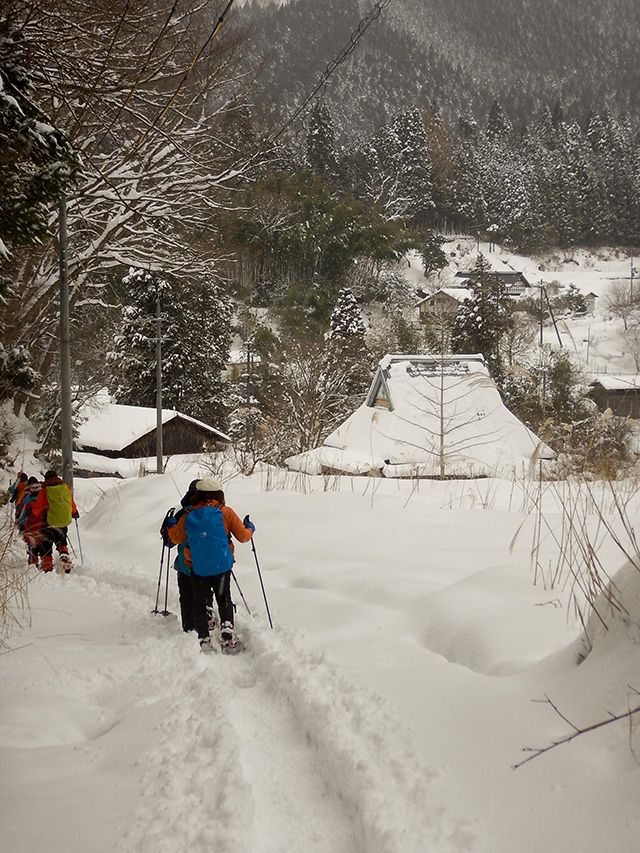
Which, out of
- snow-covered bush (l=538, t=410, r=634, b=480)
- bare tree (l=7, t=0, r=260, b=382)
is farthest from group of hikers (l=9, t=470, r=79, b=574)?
snow-covered bush (l=538, t=410, r=634, b=480)

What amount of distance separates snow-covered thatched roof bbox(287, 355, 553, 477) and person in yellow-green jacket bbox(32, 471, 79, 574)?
11.5m

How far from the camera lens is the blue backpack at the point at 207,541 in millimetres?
5188

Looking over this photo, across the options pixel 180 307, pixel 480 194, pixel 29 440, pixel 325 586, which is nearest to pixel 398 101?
pixel 480 194

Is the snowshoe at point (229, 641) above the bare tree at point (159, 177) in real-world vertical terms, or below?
below

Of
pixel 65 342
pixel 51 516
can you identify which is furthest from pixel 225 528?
pixel 65 342

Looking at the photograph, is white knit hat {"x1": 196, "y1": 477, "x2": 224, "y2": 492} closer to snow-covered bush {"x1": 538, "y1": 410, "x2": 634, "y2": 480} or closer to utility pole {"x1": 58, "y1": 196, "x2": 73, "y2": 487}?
snow-covered bush {"x1": 538, "y1": 410, "x2": 634, "y2": 480}

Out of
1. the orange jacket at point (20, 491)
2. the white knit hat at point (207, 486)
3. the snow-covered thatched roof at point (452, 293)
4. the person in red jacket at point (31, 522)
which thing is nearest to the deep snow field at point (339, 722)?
the white knit hat at point (207, 486)

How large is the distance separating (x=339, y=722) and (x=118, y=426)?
3413cm

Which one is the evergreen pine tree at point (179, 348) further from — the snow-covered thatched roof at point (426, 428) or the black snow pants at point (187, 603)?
the black snow pants at point (187, 603)

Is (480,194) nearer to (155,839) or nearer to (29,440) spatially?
(29,440)

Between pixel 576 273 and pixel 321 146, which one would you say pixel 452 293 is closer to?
pixel 321 146

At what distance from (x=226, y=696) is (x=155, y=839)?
4.56 ft

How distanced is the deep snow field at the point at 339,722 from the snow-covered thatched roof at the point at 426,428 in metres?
14.7

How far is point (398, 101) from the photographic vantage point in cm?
16150
